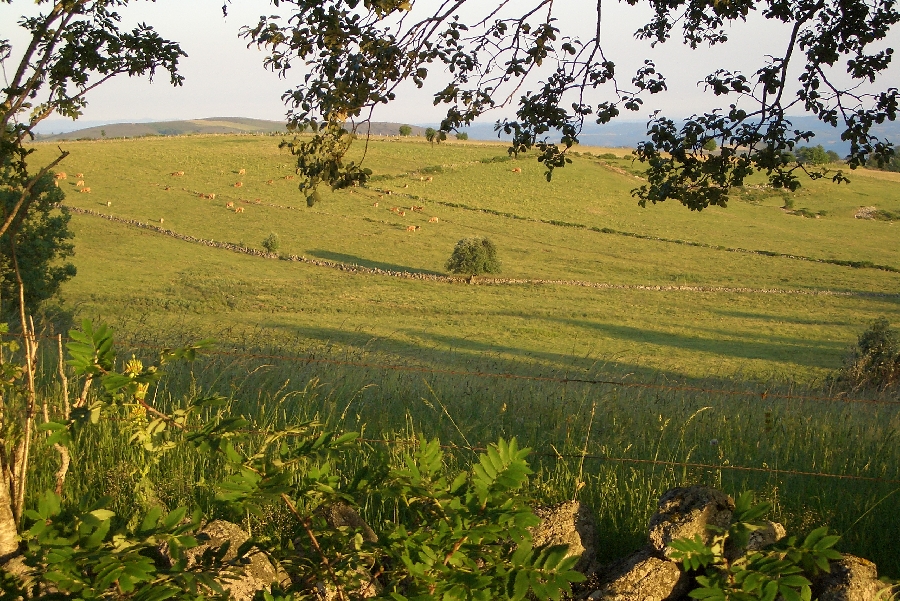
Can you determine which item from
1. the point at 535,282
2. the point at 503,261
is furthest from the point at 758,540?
the point at 503,261

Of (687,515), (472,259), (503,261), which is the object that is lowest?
(503,261)

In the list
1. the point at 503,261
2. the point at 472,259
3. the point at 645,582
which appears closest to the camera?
the point at 645,582

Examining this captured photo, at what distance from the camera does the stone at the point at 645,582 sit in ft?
10.9

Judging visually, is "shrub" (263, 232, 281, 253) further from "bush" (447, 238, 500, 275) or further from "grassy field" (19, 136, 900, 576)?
"bush" (447, 238, 500, 275)

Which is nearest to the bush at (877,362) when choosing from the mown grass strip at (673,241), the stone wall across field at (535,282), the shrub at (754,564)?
the shrub at (754,564)

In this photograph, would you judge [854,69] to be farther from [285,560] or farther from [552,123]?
[285,560]

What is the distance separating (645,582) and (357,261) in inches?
1648

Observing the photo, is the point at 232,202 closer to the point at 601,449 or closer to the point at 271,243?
the point at 271,243

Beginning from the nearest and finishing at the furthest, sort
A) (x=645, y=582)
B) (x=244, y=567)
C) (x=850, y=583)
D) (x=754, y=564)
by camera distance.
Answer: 1. (x=754, y=564)
2. (x=244, y=567)
3. (x=850, y=583)
4. (x=645, y=582)

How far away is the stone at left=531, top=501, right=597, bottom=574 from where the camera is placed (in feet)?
11.6

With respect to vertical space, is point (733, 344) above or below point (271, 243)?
below

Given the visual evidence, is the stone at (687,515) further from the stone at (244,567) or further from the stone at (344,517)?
the stone at (244,567)

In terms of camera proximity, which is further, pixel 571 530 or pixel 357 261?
pixel 357 261

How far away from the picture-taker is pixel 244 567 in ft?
9.87
